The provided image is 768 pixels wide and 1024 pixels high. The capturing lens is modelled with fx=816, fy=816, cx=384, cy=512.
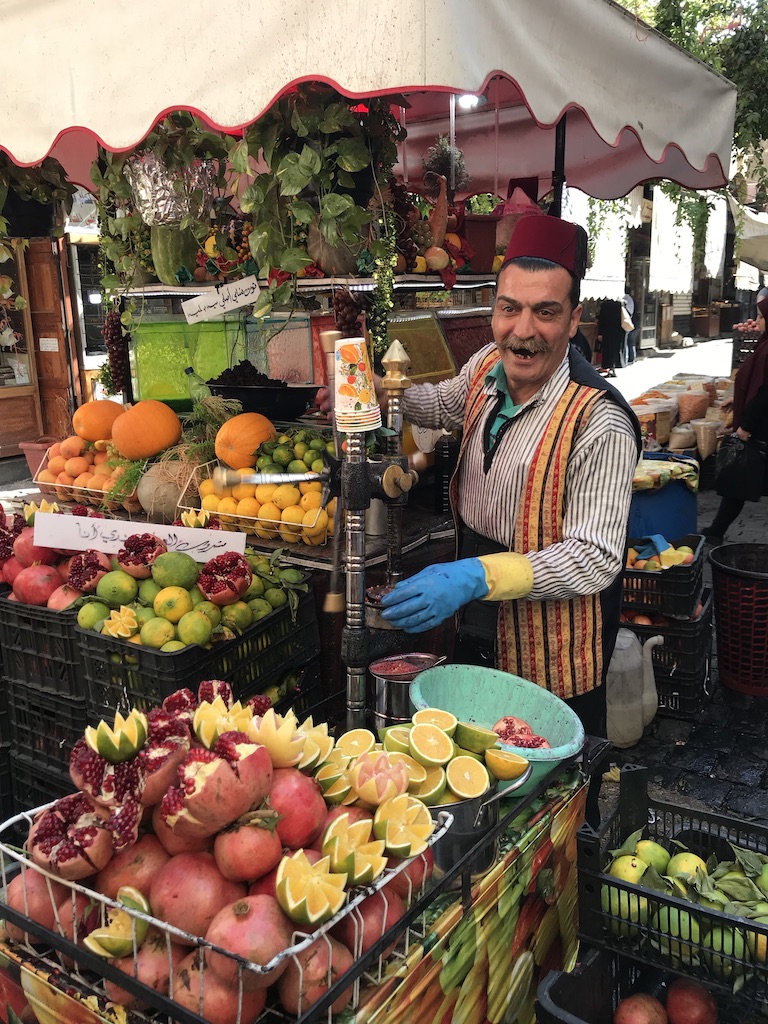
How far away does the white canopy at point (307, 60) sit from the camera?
203 cm

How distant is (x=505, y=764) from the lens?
5.18ft

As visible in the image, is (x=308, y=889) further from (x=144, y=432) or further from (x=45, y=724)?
(x=144, y=432)

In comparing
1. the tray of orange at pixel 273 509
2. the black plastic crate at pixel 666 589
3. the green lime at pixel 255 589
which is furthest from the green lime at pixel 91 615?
the black plastic crate at pixel 666 589

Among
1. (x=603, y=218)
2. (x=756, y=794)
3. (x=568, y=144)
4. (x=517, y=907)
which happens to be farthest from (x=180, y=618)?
(x=603, y=218)

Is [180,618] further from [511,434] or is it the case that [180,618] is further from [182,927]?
[182,927]

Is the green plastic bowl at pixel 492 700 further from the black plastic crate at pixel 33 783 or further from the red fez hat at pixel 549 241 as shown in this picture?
the black plastic crate at pixel 33 783

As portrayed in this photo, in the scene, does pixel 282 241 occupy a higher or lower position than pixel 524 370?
higher

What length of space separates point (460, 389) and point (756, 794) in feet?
7.70

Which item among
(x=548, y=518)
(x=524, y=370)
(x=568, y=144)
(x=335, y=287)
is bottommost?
(x=548, y=518)

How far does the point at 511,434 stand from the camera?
2.50 metres

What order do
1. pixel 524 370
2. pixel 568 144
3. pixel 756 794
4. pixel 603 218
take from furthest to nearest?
pixel 603 218 < pixel 568 144 < pixel 756 794 < pixel 524 370

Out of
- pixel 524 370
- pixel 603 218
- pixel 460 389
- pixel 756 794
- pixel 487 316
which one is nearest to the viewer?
pixel 524 370

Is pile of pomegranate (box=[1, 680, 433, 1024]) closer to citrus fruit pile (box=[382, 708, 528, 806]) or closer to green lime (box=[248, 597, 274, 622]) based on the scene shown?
citrus fruit pile (box=[382, 708, 528, 806])

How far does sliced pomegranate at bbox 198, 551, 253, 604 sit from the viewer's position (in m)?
2.61
